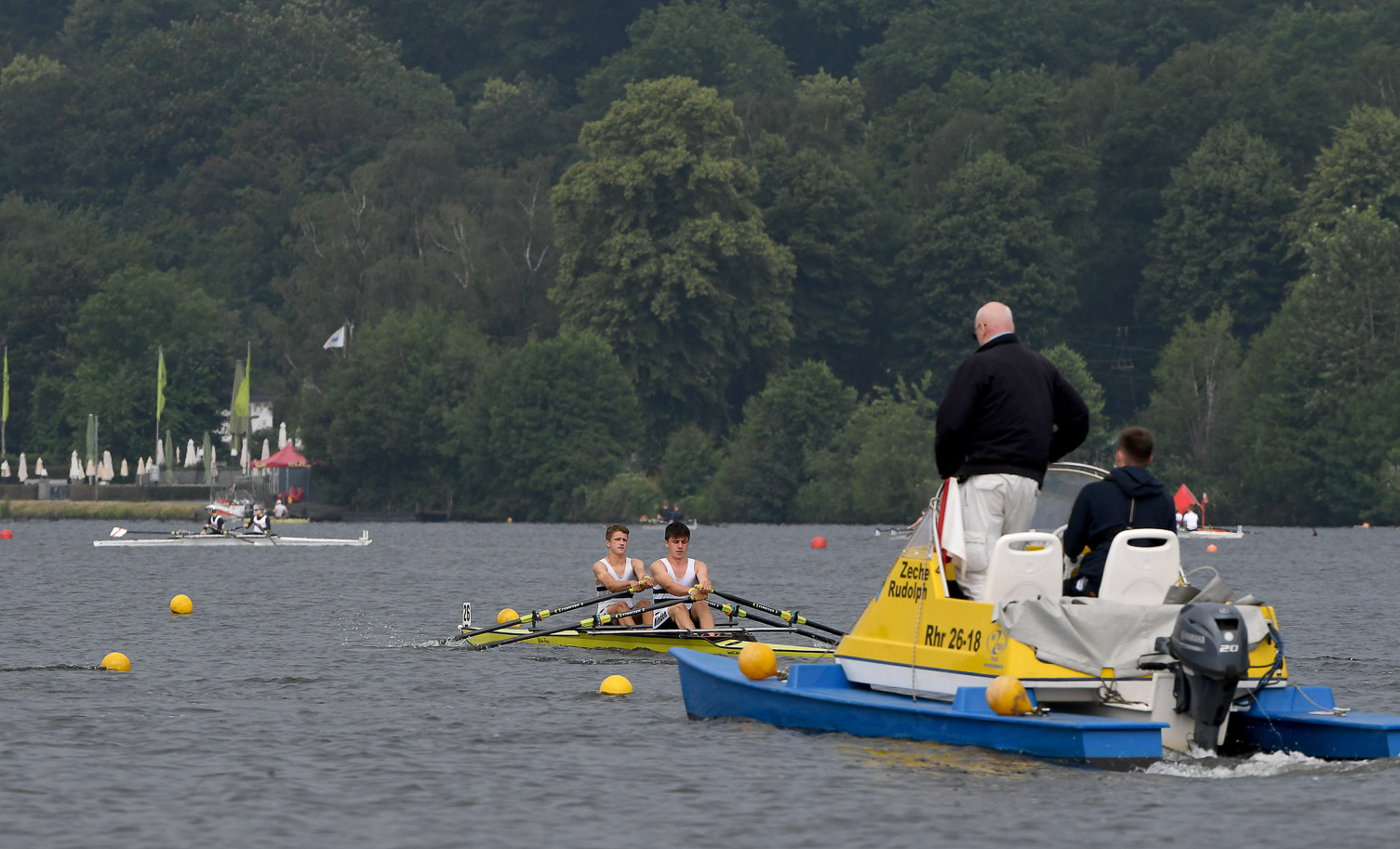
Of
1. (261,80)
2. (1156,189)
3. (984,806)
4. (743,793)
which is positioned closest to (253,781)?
(743,793)

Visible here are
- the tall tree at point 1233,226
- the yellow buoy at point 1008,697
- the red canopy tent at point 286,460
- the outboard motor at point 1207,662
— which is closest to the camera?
the outboard motor at point 1207,662

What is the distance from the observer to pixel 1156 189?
351 ft

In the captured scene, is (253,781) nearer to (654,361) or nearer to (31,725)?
(31,725)

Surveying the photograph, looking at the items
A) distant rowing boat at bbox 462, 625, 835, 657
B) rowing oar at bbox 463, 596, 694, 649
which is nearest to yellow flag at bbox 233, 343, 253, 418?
distant rowing boat at bbox 462, 625, 835, 657

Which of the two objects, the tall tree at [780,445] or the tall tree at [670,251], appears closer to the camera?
the tall tree at [780,445]

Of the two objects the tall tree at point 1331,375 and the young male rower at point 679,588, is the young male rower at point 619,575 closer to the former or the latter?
the young male rower at point 679,588

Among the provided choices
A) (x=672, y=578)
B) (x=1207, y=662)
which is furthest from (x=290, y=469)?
(x=1207, y=662)

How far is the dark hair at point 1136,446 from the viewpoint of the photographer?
51.9 ft

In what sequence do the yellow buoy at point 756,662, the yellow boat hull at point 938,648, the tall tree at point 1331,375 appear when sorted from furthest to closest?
the tall tree at point 1331,375 → the yellow buoy at point 756,662 → the yellow boat hull at point 938,648

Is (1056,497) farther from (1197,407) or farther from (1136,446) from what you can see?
(1197,407)

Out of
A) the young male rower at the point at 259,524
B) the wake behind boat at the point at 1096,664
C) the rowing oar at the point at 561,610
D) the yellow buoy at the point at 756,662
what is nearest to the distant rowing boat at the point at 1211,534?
the young male rower at the point at 259,524

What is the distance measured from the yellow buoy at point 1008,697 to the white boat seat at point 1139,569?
34.6 inches

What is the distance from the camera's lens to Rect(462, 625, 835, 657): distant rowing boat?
23.9 m

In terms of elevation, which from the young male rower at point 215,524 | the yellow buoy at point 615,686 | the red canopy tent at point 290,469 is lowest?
the yellow buoy at point 615,686
